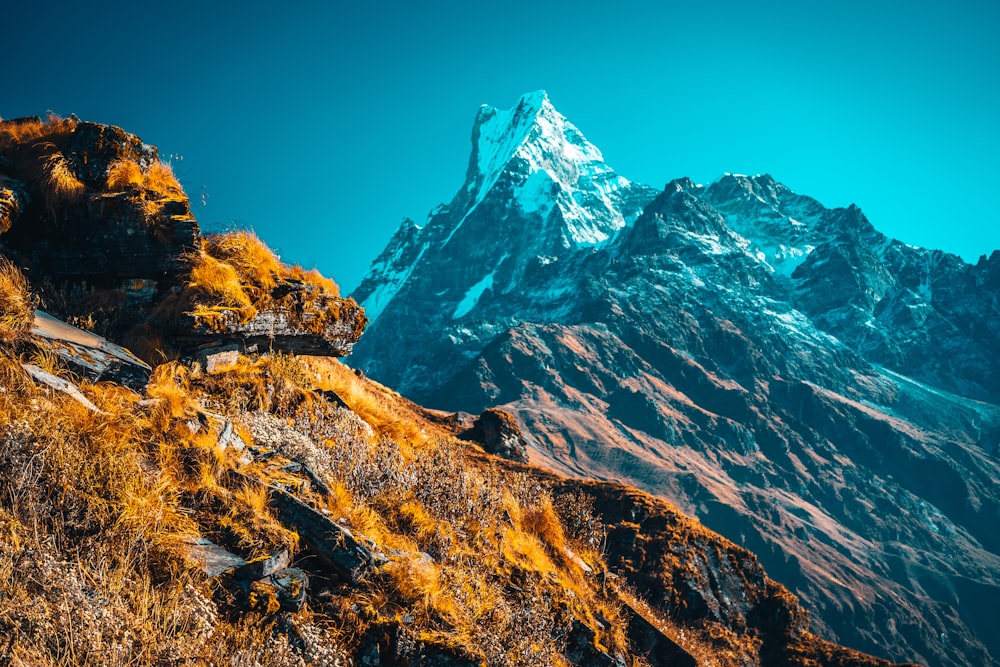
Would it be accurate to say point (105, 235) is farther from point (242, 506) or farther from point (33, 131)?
point (242, 506)

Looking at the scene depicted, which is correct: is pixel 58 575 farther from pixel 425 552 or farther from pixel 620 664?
pixel 620 664

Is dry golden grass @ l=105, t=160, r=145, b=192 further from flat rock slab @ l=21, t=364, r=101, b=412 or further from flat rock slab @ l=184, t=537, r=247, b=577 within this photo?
flat rock slab @ l=184, t=537, r=247, b=577

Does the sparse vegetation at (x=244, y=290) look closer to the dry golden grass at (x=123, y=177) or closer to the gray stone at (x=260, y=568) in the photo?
the dry golden grass at (x=123, y=177)

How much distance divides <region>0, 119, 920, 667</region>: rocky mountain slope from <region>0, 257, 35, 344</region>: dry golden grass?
0.04 meters

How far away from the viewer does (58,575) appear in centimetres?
413

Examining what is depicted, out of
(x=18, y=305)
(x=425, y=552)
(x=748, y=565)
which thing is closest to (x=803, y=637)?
(x=748, y=565)

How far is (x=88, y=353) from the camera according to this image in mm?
7008

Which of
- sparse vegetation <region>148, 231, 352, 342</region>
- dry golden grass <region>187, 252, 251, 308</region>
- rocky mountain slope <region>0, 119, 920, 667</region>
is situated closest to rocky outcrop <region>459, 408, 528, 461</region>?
rocky mountain slope <region>0, 119, 920, 667</region>

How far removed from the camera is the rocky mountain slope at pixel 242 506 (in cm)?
465

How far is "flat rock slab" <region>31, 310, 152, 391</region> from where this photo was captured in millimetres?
6750

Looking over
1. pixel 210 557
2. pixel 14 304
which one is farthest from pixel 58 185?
pixel 210 557

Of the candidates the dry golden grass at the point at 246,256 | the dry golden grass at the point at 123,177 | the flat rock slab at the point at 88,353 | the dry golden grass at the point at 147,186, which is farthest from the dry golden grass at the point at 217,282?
the flat rock slab at the point at 88,353

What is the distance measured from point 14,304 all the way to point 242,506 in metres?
4.14

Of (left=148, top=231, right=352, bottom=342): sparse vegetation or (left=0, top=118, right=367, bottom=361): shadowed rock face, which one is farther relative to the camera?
(left=148, top=231, right=352, bottom=342): sparse vegetation
